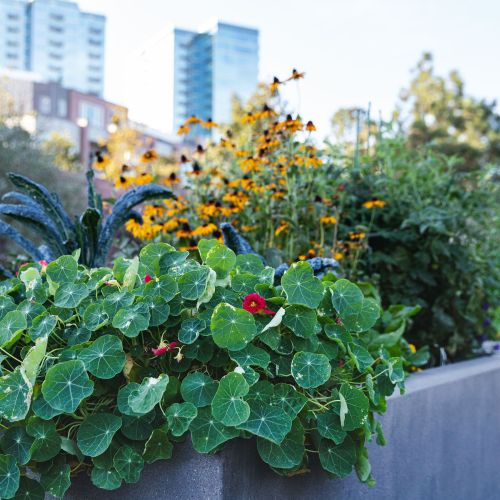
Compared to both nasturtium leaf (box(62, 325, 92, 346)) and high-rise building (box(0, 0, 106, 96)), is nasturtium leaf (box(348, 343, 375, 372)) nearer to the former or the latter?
nasturtium leaf (box(62, 325, 92, 346))

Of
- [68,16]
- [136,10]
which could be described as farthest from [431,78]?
[68,16]

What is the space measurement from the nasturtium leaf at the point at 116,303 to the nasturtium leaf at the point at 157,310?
0.13 ft

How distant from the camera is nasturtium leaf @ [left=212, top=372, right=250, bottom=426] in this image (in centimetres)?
117

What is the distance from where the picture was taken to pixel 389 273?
126 inches

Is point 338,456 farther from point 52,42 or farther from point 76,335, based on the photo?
point 52,42

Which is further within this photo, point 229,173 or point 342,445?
point 229,173

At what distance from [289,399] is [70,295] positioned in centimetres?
52

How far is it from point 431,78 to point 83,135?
23.6 meters

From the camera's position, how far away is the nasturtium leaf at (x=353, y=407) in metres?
1.30

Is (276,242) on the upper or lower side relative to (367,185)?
lower

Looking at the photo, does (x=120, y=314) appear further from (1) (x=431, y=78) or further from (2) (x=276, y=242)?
(1) (x=431, y=78)

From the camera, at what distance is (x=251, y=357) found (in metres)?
1.28

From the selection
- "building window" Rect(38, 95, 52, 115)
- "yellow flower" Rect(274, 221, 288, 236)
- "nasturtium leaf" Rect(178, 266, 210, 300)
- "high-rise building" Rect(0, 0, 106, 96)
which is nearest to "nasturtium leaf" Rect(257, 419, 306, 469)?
"nasturtium leaf" Rect(178, 266, 210, 300)

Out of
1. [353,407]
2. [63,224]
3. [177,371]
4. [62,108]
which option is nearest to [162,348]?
[177,371]
